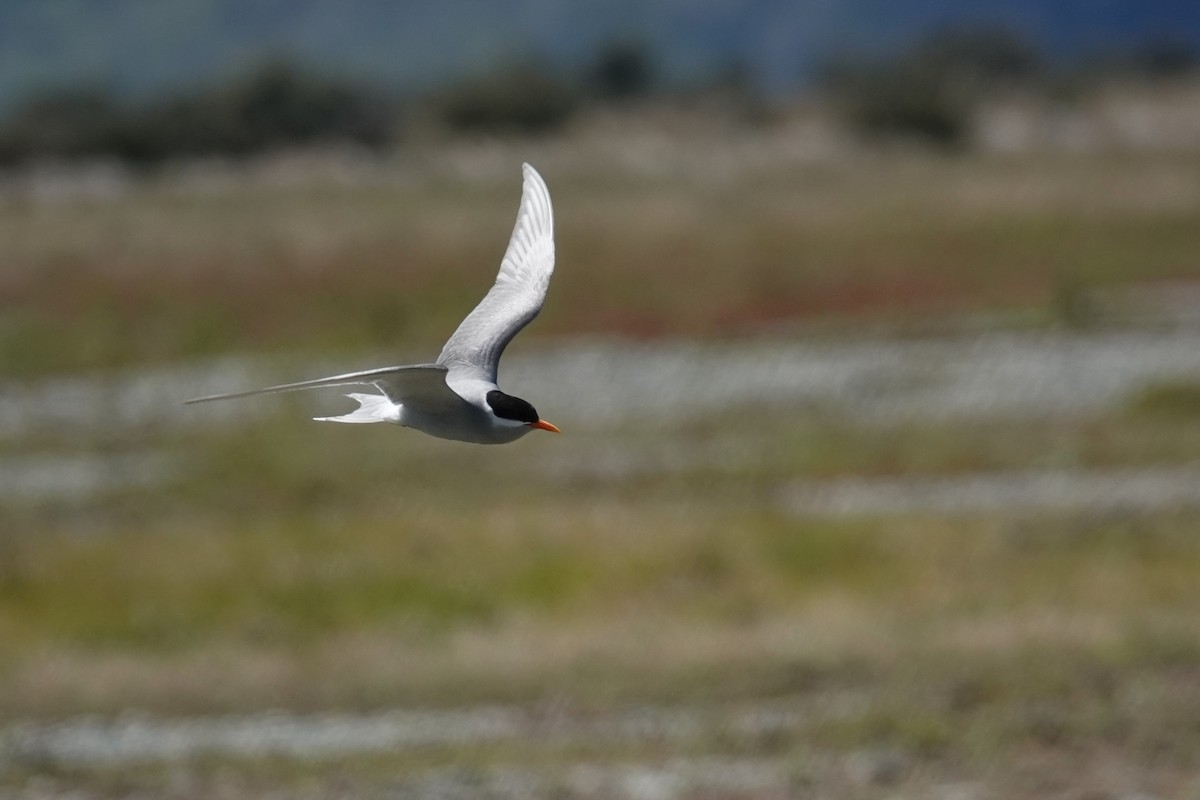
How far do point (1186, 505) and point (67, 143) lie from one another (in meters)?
61.9

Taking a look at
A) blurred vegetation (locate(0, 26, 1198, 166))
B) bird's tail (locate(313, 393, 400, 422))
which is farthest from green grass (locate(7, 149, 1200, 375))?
bird's tail (locate(313, 393, 400, 422))

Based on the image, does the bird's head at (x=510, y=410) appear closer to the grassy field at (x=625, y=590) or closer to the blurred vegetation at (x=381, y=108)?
the grassy field at (x=625, y=590)

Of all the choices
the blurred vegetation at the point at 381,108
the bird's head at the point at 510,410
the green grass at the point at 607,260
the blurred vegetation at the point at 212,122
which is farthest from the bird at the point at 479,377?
the blurred vegetation at the point at 212,122

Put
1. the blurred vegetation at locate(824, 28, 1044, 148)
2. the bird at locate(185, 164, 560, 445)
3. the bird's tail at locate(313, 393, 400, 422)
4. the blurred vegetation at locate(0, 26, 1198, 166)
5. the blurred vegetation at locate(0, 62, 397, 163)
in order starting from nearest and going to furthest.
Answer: the bird at locate(185, 164, 560, 445), the bird's tail at locate(313, 393, 400, 422), the blurred vegetation at locate(824, 28, 1044, 148), the blurred vegetation at locate(0, 26, 1198, 166), the blurred vegetation at locate(0, 62, 397, 163)

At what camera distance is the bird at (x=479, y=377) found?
6.34m

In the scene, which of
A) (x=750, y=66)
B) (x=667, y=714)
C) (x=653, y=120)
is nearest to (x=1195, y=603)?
(x=667, y=714)

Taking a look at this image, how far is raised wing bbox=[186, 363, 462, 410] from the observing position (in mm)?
5941

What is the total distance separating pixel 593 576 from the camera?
60.0 ft

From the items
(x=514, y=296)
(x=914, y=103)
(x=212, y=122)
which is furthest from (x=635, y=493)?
(x=212, y=122)

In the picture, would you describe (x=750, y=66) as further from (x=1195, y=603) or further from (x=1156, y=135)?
(x=1195, y=603)

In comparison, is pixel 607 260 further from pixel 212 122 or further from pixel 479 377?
pixel 212 122

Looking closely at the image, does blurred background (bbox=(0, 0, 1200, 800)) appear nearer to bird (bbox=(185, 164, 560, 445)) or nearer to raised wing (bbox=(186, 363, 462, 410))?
bird (bbox=(185, 164, 560, 445))

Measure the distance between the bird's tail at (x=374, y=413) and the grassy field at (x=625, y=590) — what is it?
6236 mm

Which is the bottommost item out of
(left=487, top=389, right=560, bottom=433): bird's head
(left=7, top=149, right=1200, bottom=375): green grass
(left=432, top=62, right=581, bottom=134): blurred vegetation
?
(left=487, top=389, right=560, bottom=433): bird's head
